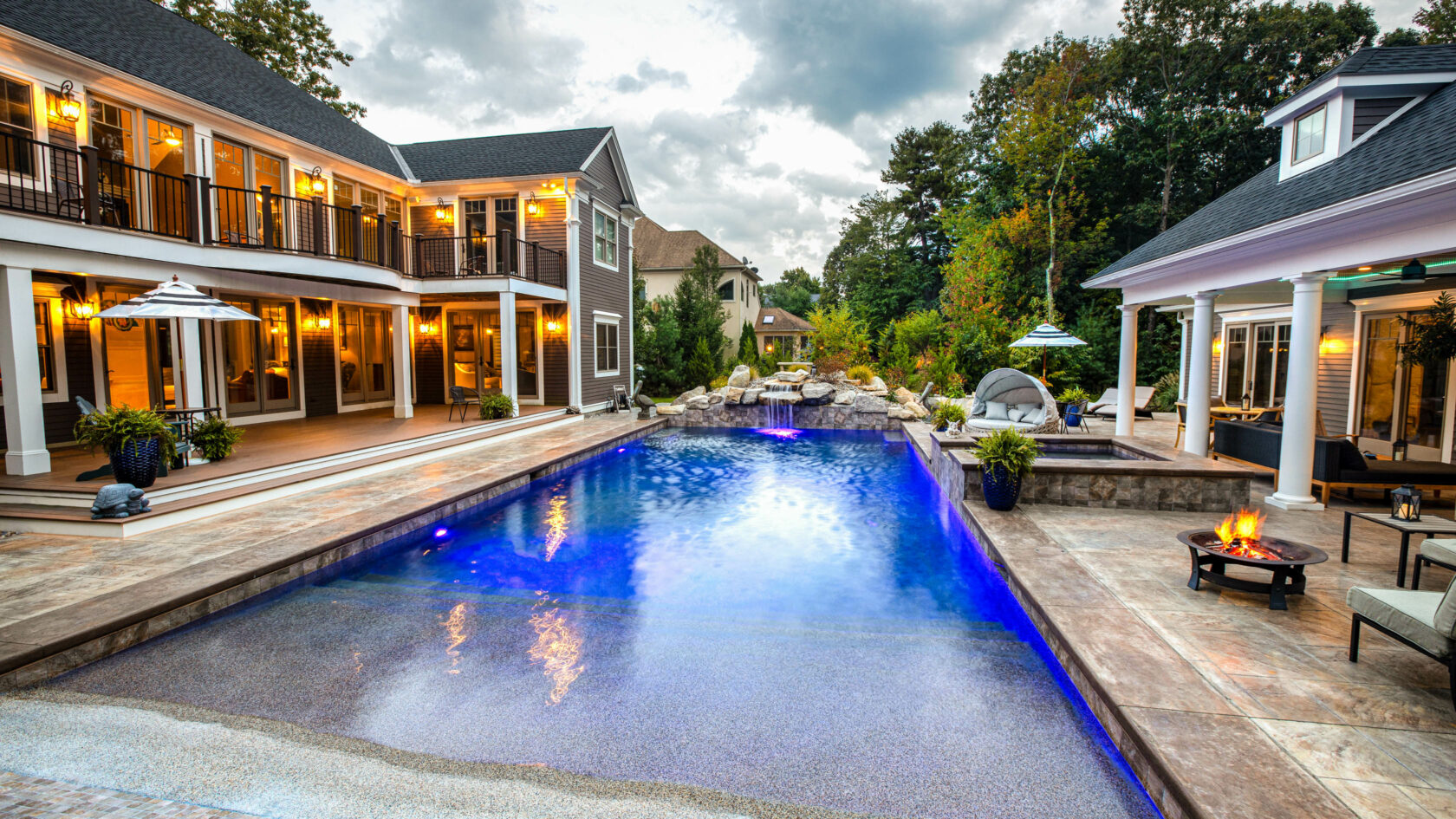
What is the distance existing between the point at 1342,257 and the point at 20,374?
14435 millimetres

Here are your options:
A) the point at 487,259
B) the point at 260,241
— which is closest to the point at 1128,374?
the point at 487,259

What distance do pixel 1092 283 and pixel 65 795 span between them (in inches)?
562

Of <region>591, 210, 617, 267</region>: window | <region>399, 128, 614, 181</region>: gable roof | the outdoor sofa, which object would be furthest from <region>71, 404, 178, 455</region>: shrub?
the outdoor sofa

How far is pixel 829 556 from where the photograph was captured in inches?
271

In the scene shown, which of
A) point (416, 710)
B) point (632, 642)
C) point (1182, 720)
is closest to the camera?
point (1182, 720)

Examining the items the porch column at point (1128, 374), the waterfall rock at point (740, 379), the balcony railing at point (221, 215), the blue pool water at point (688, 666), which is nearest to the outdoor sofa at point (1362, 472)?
the porch column at point (1128, 374)

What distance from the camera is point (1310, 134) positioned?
8.58 metres

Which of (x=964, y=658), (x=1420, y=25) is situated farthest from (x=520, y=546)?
(x=1420, y=25)

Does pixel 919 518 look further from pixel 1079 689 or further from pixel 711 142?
pixel 711 142

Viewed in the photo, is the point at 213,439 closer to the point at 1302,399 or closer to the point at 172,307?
the point at 172,307

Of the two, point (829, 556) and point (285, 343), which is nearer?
point (829, 556)

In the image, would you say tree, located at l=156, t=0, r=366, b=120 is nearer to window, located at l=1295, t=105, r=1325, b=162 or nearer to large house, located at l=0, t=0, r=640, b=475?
large house, located at l=0, t=0, r=640, b=475

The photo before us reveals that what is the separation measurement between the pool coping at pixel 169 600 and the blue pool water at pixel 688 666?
13 centimetres

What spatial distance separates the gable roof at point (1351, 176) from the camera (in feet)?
18.3
